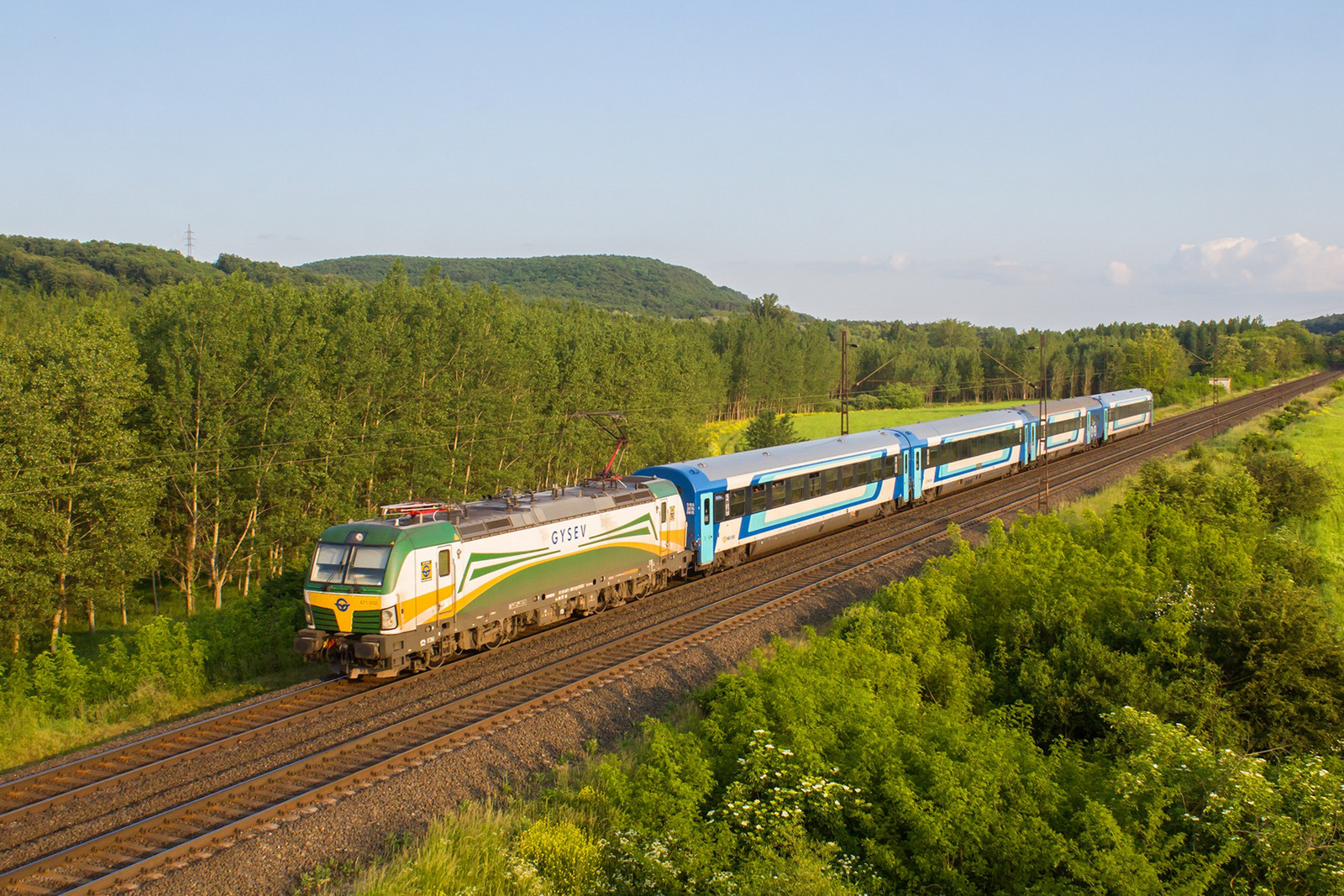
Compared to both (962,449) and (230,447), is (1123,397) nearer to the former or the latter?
(962,449)

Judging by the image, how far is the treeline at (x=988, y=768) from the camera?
9.33m

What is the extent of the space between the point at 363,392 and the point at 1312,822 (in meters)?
38.5

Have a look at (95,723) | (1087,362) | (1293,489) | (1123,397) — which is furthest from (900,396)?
(95,723)

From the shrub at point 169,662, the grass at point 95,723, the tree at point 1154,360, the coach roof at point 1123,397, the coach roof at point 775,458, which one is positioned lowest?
the grass at point 95,723

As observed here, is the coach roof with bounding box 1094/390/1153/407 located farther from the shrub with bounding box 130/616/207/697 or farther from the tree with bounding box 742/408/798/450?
the shrub with bounding box 130/616/207/697

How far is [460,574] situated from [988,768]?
35.2 ft

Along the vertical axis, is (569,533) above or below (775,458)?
below

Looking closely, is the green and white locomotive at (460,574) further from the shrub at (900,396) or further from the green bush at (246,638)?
the shrub at (900,396)

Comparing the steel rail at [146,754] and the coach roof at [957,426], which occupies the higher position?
the coach roof at [957,426]

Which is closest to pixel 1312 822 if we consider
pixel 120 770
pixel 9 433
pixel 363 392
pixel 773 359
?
pixel 120 770

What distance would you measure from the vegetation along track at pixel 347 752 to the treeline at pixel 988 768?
7.76 ft

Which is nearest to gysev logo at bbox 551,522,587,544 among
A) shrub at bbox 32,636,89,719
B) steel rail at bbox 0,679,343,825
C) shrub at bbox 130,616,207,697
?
steel rail at bbox 0,679,343,825

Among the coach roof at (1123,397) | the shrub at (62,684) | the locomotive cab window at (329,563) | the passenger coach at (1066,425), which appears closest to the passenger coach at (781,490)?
the locomotive cab window at (329,563)

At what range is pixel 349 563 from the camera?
1673 cm
